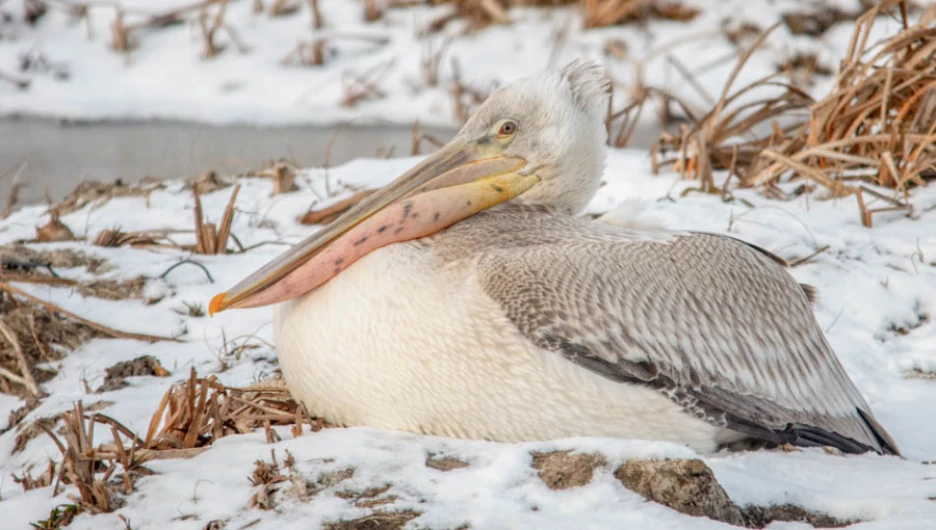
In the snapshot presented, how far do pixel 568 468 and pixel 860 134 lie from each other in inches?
118

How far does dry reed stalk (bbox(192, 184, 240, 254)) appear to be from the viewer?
13.8 ft

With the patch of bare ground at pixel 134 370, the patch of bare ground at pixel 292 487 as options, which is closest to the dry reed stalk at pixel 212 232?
the patch of bare ground at pixel 134 370

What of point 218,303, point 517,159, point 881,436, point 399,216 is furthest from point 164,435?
point 881,436

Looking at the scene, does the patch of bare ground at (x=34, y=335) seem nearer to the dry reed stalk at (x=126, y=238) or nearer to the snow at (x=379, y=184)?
the snow at (x=379, y=184)

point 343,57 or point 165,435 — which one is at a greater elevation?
point 343,57

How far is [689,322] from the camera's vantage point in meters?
2.85

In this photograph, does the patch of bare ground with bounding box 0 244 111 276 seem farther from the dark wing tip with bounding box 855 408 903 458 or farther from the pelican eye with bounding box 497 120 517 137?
the dark wing tip with bounding box 855 408 903 458

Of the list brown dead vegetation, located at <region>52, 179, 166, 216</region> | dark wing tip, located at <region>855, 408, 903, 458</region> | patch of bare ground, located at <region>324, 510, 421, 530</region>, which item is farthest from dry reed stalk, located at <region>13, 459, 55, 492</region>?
brown dead vegetation, located at <region>52, 179, 166, 216</region>

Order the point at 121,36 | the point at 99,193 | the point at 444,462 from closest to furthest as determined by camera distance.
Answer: the point at 444,462 → the point at 99,193 → the point at 121,36

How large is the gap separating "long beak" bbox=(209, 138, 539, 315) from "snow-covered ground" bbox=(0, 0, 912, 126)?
4305mm

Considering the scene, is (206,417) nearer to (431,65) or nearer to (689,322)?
(689,322)

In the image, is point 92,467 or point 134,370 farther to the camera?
point 134,370

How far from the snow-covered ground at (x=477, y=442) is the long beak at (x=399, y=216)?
38cm

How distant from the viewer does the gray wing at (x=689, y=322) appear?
8.86ft
